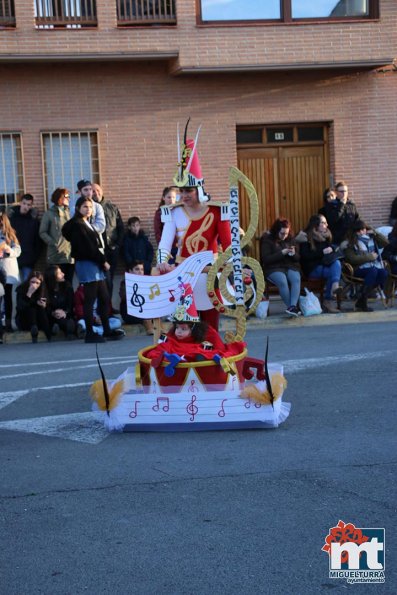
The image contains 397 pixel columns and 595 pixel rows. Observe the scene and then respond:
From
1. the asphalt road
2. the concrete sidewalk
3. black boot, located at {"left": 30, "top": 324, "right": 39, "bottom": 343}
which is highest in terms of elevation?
the asphalt road

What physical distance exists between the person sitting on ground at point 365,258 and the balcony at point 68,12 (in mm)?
6290

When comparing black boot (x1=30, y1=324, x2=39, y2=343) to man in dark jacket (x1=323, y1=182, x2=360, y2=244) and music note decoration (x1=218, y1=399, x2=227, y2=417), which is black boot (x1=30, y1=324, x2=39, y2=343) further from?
music note decoration (x1=218, y1=399, x2=227, y2=417)

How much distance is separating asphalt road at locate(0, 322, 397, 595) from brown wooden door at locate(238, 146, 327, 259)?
31.7ft

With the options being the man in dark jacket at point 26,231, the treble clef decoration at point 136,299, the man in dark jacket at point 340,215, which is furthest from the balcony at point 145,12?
the treble clef decoration at point 136,299

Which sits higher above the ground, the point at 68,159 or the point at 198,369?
the point at 68,159

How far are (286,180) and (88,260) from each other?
6.40 meters

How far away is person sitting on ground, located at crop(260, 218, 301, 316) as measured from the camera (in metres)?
15.5

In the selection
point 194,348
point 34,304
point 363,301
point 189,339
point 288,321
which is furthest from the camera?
point 363,301

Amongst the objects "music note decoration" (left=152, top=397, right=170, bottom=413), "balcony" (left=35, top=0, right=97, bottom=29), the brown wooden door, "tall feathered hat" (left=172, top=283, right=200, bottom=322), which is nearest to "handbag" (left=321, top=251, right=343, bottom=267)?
the brown wooden door

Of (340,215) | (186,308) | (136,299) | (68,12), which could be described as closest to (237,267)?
(186,308)

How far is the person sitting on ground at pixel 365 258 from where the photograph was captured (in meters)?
16.0

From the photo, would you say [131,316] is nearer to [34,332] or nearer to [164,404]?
[34,332]

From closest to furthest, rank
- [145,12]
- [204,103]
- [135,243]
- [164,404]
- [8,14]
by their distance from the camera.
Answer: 1. [164,404]
2. [135,243]
3. [8,14]
4. [145,12]
5. [204,103]

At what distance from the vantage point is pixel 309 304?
612 inches
